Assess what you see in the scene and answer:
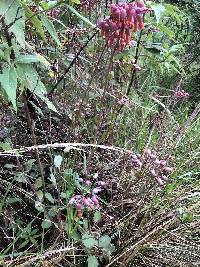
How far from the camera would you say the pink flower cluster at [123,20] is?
1.27 meters

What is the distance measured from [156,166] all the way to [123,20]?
0.52 meters

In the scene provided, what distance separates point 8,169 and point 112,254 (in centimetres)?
52

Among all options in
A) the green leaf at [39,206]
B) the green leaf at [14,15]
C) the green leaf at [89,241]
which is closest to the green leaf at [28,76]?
the green leaf at [14,15]

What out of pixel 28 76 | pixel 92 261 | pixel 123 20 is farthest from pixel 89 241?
pixel 123 20

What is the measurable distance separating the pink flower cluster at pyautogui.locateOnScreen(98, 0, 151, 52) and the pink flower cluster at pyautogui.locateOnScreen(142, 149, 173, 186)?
390 millimetres

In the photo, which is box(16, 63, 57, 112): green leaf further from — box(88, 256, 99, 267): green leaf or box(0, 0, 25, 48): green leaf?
box(88, 256, 99, 267): green leaf

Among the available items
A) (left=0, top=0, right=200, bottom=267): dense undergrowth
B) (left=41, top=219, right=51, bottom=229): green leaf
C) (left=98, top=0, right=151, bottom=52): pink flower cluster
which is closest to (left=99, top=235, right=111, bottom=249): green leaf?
(left=0, top=0, right=200, bottom=267): dense undergrowth

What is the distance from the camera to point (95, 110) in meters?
2.02

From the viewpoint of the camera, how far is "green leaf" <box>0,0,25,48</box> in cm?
115

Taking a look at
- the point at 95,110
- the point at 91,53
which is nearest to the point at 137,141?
the point at 95,110

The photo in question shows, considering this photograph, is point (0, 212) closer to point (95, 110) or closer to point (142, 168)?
point (142, 168)

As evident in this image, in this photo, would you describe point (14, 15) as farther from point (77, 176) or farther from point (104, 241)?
point (104, 241)

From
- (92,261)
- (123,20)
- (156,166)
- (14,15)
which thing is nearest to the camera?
(14,15)

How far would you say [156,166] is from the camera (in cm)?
152
